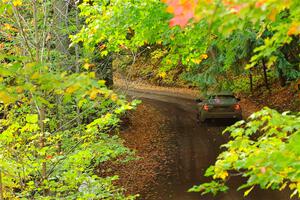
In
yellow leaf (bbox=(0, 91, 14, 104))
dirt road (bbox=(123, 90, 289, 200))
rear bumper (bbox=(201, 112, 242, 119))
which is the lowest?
dirt road (bbox=(123, 90, 289, 200))

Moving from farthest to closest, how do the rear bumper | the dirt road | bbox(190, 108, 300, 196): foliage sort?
the rear bumper < the dirt road < bbox(190, 108, 300, 196): foliage

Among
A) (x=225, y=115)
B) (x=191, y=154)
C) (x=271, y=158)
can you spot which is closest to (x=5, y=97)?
(x=271, y=158)

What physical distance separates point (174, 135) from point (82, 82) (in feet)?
52.3

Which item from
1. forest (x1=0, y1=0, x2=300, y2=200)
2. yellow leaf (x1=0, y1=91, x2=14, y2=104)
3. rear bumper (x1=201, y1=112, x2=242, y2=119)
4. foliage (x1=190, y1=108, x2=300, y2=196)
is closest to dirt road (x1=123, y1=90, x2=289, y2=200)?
rear bumper (x1=201, y1=112, x2=242, y2=119)

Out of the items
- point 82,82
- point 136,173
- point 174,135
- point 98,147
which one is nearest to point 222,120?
point 174,135

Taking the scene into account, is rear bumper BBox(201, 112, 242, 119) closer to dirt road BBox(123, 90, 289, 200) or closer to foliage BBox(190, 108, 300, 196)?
dirt road BBox(123, 90, 289, 200)

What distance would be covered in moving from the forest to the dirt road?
1.90 meters

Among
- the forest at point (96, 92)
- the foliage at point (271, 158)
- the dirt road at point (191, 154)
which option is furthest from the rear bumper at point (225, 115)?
the foliage at point (271, 158)

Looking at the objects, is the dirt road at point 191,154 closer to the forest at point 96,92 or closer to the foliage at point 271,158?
the forest at point 96,92

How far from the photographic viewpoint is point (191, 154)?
15406 millimetres

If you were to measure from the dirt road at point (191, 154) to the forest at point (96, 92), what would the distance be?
190cm

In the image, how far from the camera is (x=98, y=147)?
7480 mm

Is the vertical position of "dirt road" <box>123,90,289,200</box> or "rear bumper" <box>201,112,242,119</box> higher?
"rear bumper" <box>201,112,242,119</box>

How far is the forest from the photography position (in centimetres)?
316
